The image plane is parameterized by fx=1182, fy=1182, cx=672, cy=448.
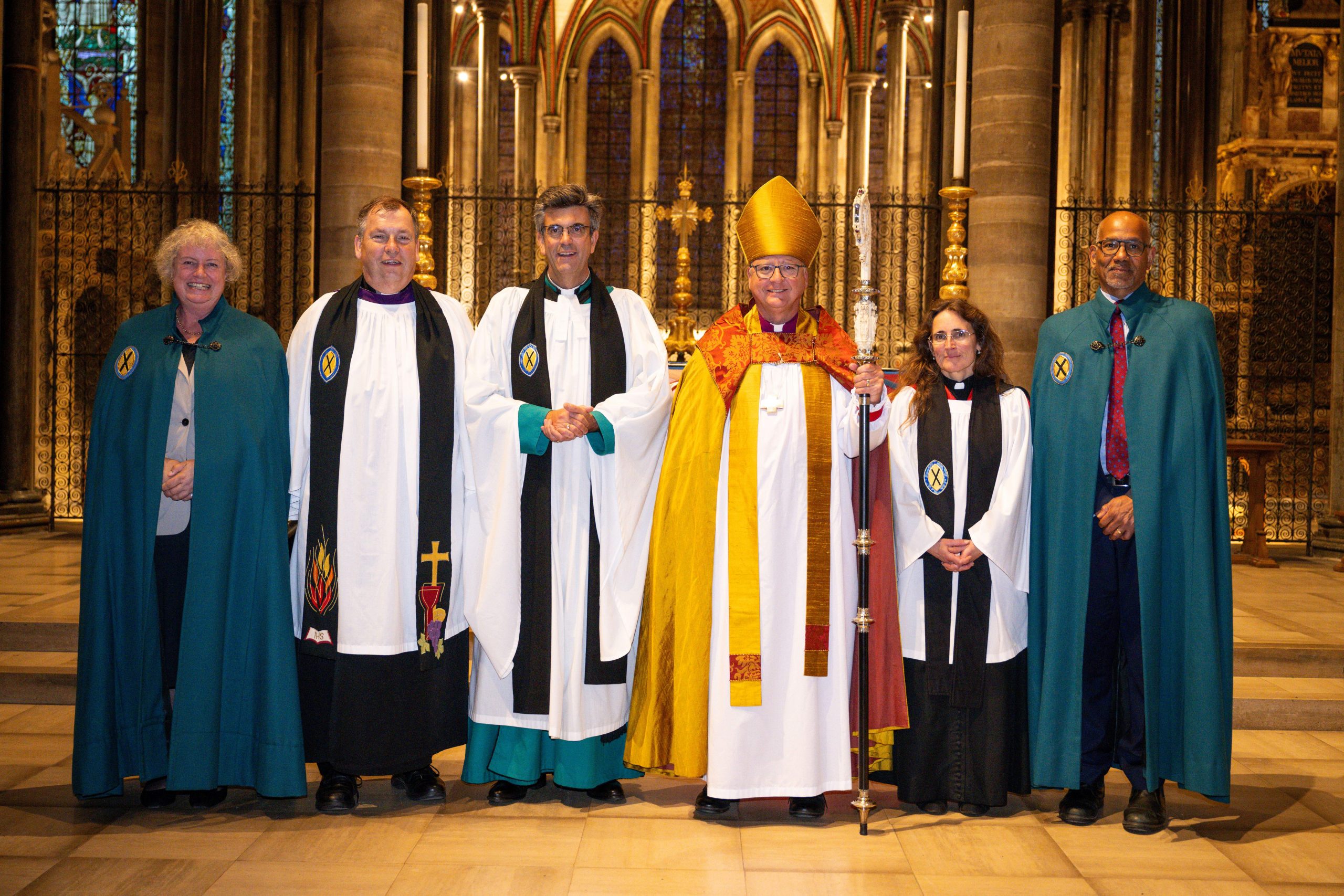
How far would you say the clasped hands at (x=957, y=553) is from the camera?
3650 mm

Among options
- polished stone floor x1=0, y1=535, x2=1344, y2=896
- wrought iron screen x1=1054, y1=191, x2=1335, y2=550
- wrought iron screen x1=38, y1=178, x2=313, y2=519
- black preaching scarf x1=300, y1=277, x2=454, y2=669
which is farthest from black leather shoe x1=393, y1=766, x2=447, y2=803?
wrought iron screen x1=1054, y1=191, x2=1335, y2=550

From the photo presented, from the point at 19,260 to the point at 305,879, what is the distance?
26.1ft

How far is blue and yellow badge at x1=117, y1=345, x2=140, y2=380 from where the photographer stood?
12.1ft

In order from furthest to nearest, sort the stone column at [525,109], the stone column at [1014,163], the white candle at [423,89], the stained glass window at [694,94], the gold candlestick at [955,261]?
the stained glass window at [694,94]
the stone column at [525,109]
the stone column at [1014,163]
the gold candlestick at [955,261]
the white candle at [423,89]

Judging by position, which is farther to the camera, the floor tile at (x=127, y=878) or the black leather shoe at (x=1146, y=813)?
the black leather shoe at (x=1146, y=813)

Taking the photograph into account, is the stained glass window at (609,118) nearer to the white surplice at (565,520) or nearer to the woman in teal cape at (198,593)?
the white surplice at (565,520)

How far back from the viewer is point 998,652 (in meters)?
3.68

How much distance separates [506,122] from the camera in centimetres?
2434

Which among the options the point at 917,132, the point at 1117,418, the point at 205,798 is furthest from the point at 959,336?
the point at 917,132

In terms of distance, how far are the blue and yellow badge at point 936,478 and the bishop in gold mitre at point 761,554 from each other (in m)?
0.14

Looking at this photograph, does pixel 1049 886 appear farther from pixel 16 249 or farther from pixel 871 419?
pixel 16 249

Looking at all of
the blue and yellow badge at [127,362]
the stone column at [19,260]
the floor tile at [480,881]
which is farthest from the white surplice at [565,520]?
the stone column at [19,260]

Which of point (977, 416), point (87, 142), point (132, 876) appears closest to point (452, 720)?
point (132, 876)

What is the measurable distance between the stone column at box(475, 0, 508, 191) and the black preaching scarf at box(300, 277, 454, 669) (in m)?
12.8
